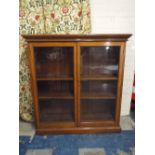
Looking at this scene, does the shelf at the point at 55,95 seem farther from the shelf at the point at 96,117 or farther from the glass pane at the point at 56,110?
the shelf at the point at 96,117

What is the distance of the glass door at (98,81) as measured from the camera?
2.04 meters

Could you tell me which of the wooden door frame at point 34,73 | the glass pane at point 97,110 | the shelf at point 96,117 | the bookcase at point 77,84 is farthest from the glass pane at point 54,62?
the shelf at point 96,117

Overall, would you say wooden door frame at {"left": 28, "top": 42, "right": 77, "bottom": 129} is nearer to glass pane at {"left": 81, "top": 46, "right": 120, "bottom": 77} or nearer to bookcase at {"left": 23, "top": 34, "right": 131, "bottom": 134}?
bookcase at {"left": 23, "top": 34, "right": 131, "bottom": 134}

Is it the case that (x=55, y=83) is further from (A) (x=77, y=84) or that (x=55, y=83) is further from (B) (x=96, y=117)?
(B) (x=96, y=117)

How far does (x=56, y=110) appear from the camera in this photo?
2.32 metres

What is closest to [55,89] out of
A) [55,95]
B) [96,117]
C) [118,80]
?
[55,95]

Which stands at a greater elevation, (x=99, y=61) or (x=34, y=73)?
(x=99, y=61)


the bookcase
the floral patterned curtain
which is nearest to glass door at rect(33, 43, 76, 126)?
the bookcase

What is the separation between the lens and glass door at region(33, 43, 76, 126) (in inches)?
81.0

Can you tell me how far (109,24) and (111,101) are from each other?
3.24 feet

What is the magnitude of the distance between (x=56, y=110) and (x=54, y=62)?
64cm

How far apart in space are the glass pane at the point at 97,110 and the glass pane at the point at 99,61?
1.24 ft

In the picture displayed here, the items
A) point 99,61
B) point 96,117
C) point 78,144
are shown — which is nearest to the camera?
point 78,144
